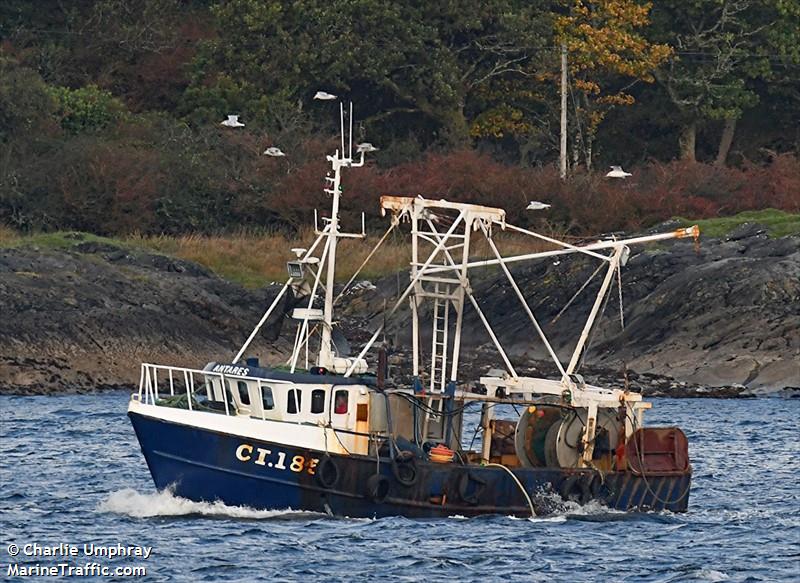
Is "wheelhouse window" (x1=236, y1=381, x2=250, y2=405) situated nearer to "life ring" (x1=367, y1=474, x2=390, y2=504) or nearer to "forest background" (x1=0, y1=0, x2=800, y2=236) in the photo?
"life ring" (x1=367, y1=474, x2=390, y2=504)

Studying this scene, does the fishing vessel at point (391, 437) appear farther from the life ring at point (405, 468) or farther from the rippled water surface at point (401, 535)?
the rippled water surface at point (401, 535)

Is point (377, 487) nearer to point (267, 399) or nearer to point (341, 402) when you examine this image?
point (341, 402)

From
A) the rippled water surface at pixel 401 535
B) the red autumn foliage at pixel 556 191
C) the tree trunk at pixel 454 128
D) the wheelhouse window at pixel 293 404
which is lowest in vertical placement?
the rippled water surface at pixel 401 535

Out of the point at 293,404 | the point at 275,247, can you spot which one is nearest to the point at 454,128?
the point at 275,247

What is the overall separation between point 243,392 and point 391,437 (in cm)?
276

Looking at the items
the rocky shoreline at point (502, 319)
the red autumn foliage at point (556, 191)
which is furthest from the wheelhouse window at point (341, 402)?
the red autumn foliage at point (556, 191)

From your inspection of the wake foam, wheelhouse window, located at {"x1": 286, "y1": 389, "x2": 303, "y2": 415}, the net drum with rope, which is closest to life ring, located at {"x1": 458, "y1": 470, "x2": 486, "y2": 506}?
the wake foam

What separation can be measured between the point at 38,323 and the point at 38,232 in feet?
50.5

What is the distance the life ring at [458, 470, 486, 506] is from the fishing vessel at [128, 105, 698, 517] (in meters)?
0.02

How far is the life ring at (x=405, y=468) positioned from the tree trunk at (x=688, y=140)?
184ft

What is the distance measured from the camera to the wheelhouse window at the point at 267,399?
33469 millimetres

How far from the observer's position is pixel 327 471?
32.4 meters

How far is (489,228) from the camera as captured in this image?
35.8m

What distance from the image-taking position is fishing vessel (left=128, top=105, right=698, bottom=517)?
32531 millimetres
